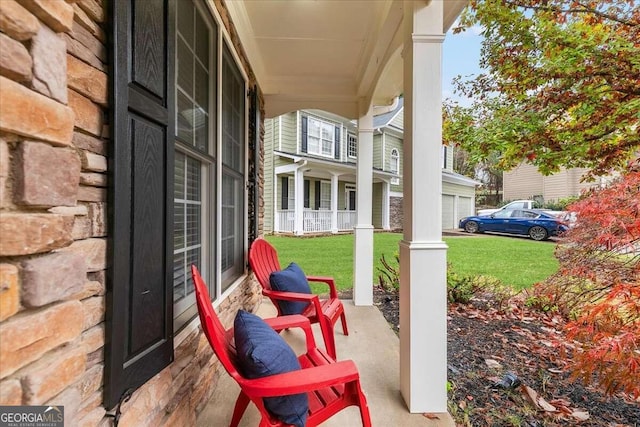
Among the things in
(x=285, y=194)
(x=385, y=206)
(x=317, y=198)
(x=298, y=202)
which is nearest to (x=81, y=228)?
(x=298, y=202)

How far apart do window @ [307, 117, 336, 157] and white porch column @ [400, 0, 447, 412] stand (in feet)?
30.5

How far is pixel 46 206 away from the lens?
674 millimetres

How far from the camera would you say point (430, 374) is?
190cm

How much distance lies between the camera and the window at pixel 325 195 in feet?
39.3

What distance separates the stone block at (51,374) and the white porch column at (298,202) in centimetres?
924

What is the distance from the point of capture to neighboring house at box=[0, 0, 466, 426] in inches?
24.9

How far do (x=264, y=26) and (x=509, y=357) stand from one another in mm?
3659

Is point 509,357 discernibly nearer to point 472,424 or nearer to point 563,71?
point 472,424

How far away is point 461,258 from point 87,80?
7435 millimetres

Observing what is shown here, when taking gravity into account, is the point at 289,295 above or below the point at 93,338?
below

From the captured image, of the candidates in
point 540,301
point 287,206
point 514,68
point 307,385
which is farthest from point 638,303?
point 287,206

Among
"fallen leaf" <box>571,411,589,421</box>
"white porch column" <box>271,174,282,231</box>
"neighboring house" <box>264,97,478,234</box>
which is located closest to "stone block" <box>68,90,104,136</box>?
"fallen leaf" <box>571,411,589,421</box>

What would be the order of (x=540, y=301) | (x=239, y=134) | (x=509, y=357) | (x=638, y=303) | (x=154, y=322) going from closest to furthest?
(x=154, y=322) → (x=638, y=303) → (x=509, y=357) → (x=239, y=134) → (x=540, y=301)

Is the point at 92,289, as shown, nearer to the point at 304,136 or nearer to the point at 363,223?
the point at 363,223
